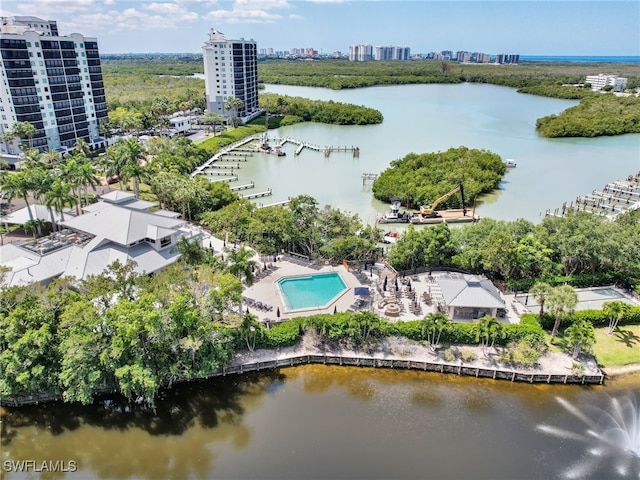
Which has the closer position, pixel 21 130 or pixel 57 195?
pixel 57 195

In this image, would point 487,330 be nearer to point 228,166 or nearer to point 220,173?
point 220,173

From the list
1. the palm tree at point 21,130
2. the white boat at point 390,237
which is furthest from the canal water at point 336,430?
the palm tree at point 21,130

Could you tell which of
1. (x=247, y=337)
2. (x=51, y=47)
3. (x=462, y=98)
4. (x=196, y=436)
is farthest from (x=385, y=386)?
(x=462, y=98)

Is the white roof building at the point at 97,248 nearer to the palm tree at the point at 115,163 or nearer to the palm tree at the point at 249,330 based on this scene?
the palm tree at the point at 249,330

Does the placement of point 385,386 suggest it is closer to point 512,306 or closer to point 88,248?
point 512,306

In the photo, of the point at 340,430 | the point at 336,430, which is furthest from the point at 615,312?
the point at 336,430
